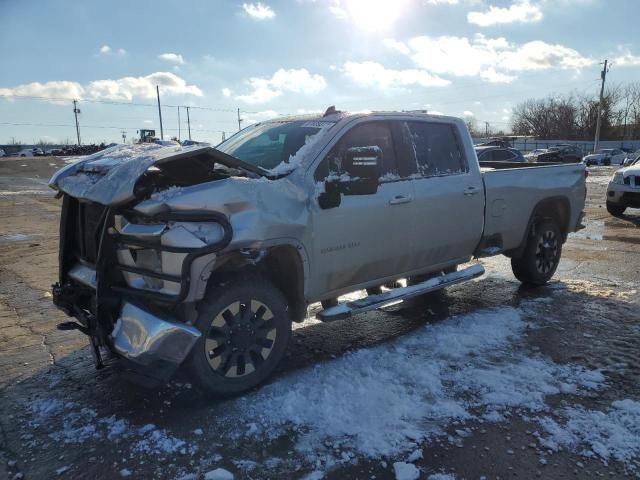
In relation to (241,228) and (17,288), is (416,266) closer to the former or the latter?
(241,228)

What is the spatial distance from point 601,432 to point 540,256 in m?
3.58

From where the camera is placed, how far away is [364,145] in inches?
174

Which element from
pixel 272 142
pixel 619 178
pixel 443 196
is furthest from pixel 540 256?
pixel 619 178

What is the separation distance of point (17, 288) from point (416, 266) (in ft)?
16.0

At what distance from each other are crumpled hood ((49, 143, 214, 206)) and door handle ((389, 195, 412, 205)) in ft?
5.53

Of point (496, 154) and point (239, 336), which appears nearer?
point (239, 336)

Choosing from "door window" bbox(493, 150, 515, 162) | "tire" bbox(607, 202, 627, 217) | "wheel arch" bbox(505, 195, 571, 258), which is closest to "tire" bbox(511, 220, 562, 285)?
"wheel arch" bbox(505, 195, 571, 258)

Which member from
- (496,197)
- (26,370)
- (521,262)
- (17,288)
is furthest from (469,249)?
(17,288)

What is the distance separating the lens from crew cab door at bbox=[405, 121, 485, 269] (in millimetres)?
4797

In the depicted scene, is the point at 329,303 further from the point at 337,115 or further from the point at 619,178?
the point at 619,178

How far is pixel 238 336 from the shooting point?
11.7 ft

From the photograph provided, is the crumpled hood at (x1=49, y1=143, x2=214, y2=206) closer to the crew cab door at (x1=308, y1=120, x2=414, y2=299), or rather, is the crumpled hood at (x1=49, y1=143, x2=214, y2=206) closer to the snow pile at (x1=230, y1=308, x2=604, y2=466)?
the crew cab door at (x1=308, y1=120, x2=414, y2=299)

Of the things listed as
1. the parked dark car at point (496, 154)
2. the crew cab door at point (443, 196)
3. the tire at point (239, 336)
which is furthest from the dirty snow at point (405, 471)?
the parked dark car at point (496, 154)

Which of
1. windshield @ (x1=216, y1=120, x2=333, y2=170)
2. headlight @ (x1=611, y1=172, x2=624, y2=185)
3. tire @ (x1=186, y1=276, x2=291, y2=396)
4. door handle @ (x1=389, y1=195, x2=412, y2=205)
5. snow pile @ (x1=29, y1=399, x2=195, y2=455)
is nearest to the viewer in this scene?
snow pile @ (x1=29, y1=399, x2=195, y2=455)
